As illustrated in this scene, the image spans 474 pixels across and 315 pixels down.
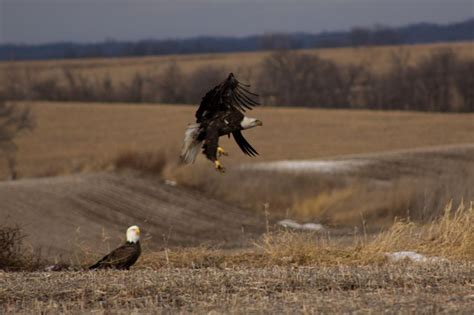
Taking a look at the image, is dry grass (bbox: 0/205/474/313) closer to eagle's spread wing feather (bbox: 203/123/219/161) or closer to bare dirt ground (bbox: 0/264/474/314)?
bare dirt ground (bbox: 0/264/474/314)

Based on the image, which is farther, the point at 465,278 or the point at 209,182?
the point at 209,182

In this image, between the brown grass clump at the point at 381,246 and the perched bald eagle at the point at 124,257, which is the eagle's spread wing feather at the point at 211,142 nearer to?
the perched bald eagle at the point at 124,257

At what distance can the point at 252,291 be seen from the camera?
960 centimetres

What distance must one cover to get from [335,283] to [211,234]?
19.8m

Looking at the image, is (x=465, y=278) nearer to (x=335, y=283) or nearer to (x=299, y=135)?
(x=335, y=283)

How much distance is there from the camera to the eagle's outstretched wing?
12430 mm

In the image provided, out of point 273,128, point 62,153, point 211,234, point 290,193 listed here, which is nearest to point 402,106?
point 273,128

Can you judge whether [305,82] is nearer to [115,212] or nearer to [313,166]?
[313,166]

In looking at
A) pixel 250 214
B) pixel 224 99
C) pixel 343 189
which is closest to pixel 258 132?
pixel 343 189

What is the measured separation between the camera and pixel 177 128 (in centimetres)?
6078

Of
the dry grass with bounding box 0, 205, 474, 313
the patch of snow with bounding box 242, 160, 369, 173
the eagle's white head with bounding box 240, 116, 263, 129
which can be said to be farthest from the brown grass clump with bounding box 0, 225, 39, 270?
the patch of snow with bounding box 242, 160, 369, 173

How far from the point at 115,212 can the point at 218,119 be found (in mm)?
18283

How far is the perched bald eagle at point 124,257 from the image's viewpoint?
39.8 ft

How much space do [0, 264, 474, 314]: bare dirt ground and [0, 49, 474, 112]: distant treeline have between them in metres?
61.6
